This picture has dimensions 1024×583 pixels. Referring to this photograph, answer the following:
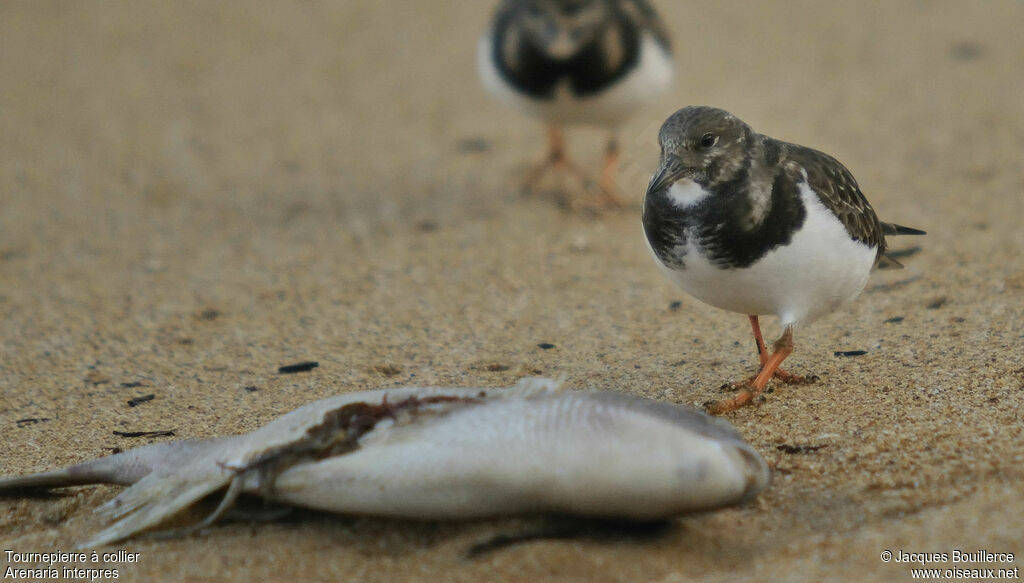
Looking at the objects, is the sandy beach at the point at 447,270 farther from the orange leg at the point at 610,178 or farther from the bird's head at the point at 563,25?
the bird's head at the point at 563,25

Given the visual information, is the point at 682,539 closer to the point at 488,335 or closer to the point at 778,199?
the point at 778,199

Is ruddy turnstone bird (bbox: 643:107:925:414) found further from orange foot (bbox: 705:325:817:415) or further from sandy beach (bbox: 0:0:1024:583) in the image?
sandy beach (bbox: 0:0:1024:583)

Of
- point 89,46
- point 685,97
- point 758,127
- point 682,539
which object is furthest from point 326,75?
point 682,539

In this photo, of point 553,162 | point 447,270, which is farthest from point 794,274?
point 553,162

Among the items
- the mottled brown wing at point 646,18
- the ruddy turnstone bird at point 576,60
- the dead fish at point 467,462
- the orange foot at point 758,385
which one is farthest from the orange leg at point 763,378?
the mottled brown wing at point 646,18

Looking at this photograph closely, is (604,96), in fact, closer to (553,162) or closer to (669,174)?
(553,162)
